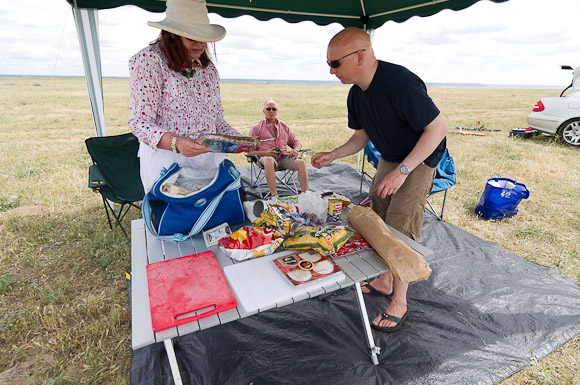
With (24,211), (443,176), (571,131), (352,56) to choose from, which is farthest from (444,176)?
(571,131)

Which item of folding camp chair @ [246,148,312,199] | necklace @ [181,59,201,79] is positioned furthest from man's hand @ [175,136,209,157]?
folding camp chair @ [246,148,312,199]

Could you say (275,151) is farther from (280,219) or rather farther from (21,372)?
(21,372)

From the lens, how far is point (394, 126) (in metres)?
1.77

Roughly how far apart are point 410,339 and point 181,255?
1.41 m

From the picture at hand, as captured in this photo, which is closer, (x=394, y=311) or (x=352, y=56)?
(x=352, y=56)

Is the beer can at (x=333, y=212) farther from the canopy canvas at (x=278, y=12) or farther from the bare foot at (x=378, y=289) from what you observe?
the canopy canvas at (x=278, y=12)

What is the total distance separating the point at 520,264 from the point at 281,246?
2.22m

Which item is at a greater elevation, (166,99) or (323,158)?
(166,99)

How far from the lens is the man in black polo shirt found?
5.26 ft

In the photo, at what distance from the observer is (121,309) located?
2.15 meters

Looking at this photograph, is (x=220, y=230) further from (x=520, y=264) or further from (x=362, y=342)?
(x=520, y=264)

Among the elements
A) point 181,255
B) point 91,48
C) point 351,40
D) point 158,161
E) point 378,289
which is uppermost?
point 351,40

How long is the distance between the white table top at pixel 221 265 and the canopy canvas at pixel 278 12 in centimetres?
196

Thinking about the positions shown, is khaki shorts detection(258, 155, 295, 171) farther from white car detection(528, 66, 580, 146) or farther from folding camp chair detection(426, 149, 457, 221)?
white car detection(528, 66, 580, 146)
